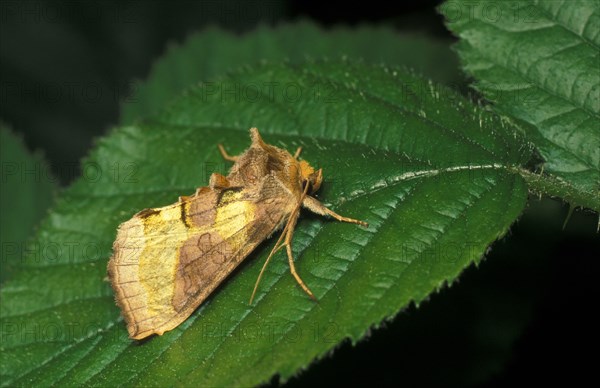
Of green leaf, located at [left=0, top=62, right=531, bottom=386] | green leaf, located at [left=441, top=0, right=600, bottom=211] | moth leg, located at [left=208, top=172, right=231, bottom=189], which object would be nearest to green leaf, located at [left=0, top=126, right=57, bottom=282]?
green leaf, located at [left=0, top=62, right=531, bottom=386]

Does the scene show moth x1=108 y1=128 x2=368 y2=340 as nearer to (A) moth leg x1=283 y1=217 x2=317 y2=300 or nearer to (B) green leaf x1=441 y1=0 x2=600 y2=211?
Result: (A) moth leg x1=283 y1=217 x2=317 y2=300

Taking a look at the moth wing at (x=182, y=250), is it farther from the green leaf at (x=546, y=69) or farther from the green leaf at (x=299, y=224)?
the green leaf at (x=546, y=69)

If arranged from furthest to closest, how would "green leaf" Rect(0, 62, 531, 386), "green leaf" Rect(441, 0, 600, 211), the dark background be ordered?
1. the dark background
2. "green leaf" Rect(441, 0, 600, 211)
3. "green leaf" Rect(0, 62, 531, 386)

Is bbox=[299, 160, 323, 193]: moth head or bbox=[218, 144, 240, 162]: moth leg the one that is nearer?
bbox=[299, 160, 323, 193]: moth head

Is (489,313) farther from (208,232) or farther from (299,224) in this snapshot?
(208,232)

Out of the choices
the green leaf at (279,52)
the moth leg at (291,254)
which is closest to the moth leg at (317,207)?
the moth leg at (291,254)

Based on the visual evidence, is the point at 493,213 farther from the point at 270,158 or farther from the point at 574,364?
the point at 574,364
